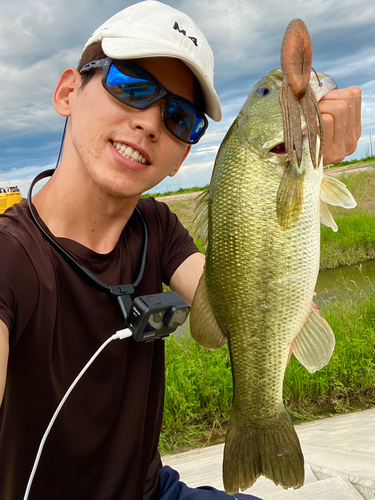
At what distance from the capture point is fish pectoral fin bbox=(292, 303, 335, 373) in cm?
160

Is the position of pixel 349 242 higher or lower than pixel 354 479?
higher

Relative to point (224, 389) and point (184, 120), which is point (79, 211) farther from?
point (224, 389)

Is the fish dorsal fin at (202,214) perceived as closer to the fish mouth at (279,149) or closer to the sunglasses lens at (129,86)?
the fish mouth at (279,149)

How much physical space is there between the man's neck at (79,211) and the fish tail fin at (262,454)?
3.41 feet

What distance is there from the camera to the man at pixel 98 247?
1.69m

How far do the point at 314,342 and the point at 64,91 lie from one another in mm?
1703

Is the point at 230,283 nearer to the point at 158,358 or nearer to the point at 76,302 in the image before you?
the point at 76,302

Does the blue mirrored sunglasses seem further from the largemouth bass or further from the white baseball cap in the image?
the largemouth bass

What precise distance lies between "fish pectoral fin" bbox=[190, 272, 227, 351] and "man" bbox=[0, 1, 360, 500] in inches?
19.2

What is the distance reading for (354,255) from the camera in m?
11.8

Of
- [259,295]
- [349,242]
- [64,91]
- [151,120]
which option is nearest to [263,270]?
[259,295]

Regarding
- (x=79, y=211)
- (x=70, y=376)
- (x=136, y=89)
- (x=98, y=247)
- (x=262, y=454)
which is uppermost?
(x=136, y=89)

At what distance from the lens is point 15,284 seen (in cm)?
158

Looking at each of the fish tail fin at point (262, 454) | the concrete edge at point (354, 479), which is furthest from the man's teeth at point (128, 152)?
the concrete edge at point (354, 479)
